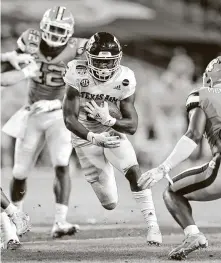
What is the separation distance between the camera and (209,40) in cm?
292

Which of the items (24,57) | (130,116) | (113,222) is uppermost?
(24,57)

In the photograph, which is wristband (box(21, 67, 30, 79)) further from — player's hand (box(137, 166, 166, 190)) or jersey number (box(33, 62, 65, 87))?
player's hand (box(137, 166, 166, 190))

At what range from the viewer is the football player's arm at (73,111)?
2795 millimetres

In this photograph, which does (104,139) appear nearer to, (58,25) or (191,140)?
(191,140)

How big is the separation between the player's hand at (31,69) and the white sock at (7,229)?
0.69m

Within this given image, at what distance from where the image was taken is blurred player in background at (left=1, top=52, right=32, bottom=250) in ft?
9.48

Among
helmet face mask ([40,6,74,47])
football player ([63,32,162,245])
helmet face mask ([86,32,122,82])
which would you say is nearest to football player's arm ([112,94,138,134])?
football player ([63,32,162,245])

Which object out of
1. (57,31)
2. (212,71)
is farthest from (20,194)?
(212,71)

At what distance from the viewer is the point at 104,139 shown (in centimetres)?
279

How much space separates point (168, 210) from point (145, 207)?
0.11m

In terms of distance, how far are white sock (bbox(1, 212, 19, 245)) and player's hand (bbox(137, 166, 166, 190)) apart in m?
0.67

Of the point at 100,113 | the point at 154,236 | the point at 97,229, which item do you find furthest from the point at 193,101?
the point at 97,229

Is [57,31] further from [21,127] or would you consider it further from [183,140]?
[183,140]

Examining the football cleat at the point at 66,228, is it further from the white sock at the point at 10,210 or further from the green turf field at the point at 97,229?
the white sock at the point at 10,210
